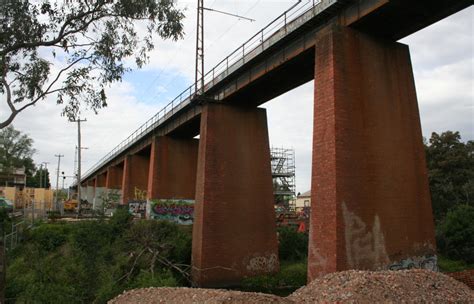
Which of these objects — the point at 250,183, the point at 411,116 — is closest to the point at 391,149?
the point at 411,116

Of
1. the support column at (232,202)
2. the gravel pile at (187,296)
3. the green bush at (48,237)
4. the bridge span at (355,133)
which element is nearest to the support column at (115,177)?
the green bush at (48,237)

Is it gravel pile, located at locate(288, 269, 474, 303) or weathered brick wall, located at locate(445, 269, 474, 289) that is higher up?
gravel pile, located at locate(288, 269, 474, 303)

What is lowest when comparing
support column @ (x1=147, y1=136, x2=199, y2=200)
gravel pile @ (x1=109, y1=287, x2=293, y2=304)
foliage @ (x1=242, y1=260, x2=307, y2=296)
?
foliage @ (x1=242, y1=260, x2=307, y2=296)

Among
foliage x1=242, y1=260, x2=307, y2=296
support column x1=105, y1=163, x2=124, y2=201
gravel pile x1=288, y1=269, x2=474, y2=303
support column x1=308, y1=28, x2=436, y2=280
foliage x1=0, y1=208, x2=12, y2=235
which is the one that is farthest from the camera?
support column x1=105, y1=163, x2=124, y2=201

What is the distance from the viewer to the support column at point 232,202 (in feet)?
67.3

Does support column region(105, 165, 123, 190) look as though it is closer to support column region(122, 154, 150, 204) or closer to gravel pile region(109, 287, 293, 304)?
support column region(122, 154, 150, 204)

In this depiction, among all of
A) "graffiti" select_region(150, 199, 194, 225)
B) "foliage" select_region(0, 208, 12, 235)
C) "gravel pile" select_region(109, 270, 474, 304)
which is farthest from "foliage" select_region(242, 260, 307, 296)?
"foliage" select_region(0, 208, 12, 235)

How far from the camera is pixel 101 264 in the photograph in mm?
19016

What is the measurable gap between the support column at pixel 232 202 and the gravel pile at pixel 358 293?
8319 mm

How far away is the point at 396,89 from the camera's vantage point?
1532 cm

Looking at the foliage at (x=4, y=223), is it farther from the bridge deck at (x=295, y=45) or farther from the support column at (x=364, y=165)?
the support column at (x=364, y=165)

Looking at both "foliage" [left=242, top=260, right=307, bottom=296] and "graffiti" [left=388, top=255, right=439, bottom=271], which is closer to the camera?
"graffiti" [left=388, top=255, right=439, bottom=271]

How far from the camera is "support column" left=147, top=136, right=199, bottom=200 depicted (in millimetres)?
30656

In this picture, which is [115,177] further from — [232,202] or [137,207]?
[232,202]
